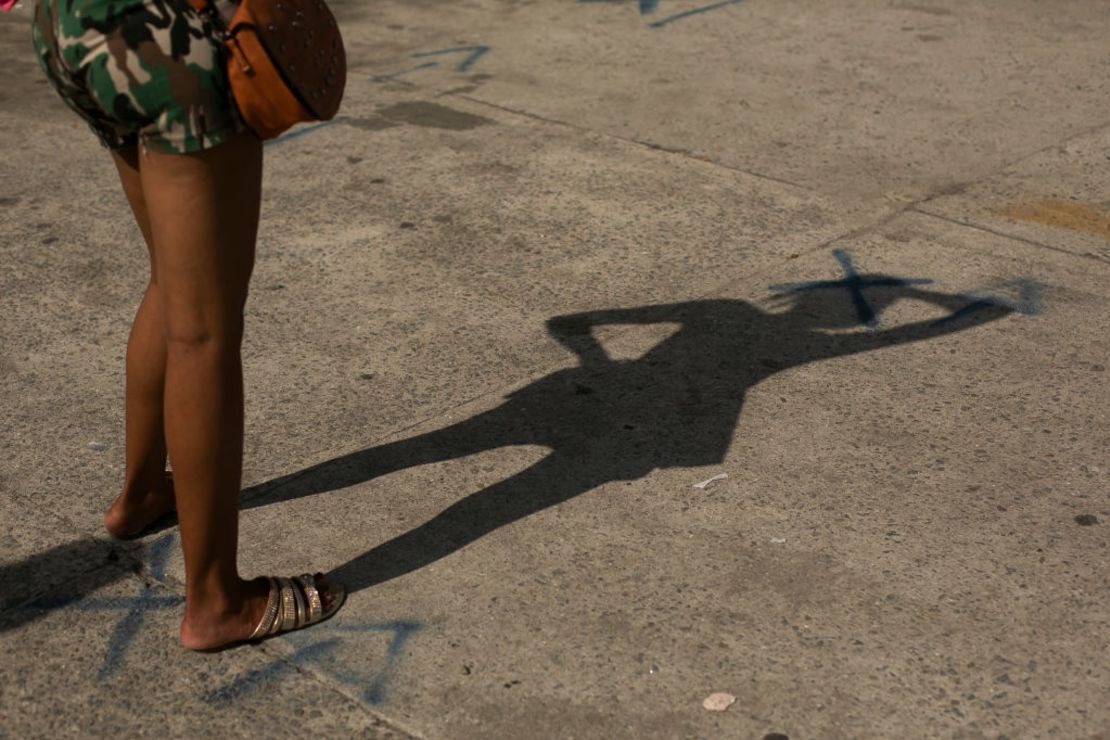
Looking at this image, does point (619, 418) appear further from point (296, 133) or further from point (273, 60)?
point (296, 133)

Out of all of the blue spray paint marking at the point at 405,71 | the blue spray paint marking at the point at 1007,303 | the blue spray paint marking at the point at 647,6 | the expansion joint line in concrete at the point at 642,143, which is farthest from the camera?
the blue spray paint marking at the point at 647,6

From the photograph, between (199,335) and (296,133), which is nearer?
(199,335)

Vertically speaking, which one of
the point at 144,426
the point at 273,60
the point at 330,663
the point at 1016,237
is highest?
the point at 273,60

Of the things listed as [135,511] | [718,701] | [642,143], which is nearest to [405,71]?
[642,143]

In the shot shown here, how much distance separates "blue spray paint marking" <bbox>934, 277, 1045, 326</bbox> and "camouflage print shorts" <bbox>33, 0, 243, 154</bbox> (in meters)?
2.39

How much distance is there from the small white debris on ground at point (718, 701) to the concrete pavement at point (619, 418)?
2 cm

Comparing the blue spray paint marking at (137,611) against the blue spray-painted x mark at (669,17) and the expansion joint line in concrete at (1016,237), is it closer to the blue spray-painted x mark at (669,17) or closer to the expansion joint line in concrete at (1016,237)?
the expansion joint line in concrete at (1016,237)

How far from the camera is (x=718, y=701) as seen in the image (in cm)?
258

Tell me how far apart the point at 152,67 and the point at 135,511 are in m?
1.09

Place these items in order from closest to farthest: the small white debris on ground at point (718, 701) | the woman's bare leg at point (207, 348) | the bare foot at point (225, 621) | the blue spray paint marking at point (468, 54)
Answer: the woman's bare leg at point (207, 348), the small white debris on ground at point (718, 701), the bare foot at point (225, 621), the blue spray paint marking at point (468, 54)

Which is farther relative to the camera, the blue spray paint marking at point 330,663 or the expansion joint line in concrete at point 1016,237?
the expansion joint line in concrete at point 1016,237

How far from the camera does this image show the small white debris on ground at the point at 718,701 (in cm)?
256

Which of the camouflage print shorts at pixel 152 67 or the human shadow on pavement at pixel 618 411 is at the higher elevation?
the camouflage print shorts at pixel 152 67

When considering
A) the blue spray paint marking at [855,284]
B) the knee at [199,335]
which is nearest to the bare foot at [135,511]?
the knee at [199,335]
